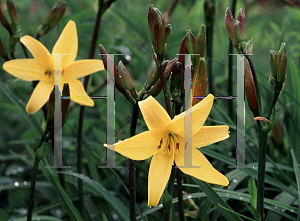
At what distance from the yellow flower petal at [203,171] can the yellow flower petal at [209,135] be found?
3 cm

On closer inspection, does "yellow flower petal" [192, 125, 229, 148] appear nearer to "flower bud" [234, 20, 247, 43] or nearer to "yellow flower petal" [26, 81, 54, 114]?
"flower bud" [234, 20, 247, 43]

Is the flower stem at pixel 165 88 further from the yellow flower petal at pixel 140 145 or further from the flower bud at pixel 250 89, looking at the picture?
the flower bud at pixel 250 89

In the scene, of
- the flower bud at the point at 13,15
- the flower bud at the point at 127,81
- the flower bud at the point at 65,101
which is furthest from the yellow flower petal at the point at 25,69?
the flower bud at the point at 127,81

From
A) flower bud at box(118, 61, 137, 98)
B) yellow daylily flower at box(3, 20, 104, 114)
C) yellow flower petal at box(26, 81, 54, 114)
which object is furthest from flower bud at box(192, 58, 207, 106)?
yellow flower petal at box(26, 81, 54, 114)

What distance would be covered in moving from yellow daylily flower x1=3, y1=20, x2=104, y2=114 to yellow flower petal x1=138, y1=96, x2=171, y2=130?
0.42 m

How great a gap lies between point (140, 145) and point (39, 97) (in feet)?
1.71

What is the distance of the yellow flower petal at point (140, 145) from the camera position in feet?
2.04

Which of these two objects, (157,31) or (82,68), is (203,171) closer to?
(157,31)

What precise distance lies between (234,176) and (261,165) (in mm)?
441

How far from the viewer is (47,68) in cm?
109

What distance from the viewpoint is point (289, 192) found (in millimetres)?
1024

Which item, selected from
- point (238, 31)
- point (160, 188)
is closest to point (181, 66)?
point (238, 31)

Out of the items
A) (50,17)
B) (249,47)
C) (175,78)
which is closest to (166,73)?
(175,78)

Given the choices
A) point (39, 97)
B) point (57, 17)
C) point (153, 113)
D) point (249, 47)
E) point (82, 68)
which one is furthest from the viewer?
point (57, 17)
